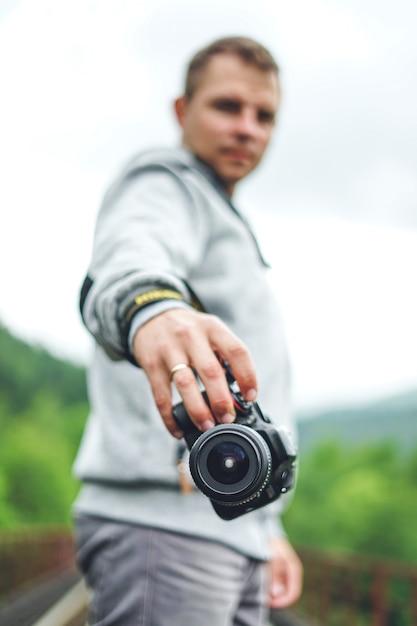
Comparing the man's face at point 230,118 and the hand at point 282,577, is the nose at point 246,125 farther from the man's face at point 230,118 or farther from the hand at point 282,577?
the hand at point 282,577

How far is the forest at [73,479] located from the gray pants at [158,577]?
45855 millimetres

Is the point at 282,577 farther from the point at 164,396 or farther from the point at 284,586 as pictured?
the point at 164,396

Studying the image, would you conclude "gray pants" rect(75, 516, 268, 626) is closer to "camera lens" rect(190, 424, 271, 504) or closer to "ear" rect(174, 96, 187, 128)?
"camera lens" rect(190, 424, 271, 504)

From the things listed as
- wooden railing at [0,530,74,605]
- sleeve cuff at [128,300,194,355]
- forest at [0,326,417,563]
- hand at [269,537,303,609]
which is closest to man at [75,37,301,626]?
sleeve cuff at [128,300,194,355]

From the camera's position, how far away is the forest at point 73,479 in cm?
5888

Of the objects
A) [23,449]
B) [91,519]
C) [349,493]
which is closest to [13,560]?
[91,519]

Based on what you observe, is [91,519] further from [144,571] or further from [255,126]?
[255,126]

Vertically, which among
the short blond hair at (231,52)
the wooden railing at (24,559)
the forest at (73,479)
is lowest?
the forest at (73,479)

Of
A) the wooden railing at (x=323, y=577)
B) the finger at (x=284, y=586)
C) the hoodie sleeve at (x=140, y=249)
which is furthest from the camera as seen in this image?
the wooden railing at (x=323, y=577)

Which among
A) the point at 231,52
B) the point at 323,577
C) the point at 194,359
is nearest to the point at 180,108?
the point at 231,52

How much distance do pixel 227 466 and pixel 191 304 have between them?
1.06 ft

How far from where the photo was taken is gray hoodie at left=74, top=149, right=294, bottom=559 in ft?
5.29

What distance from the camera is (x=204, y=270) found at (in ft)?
6.11

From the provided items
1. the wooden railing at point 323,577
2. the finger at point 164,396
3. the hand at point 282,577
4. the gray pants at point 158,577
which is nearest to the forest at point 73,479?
the wooden railing at point 323,577
